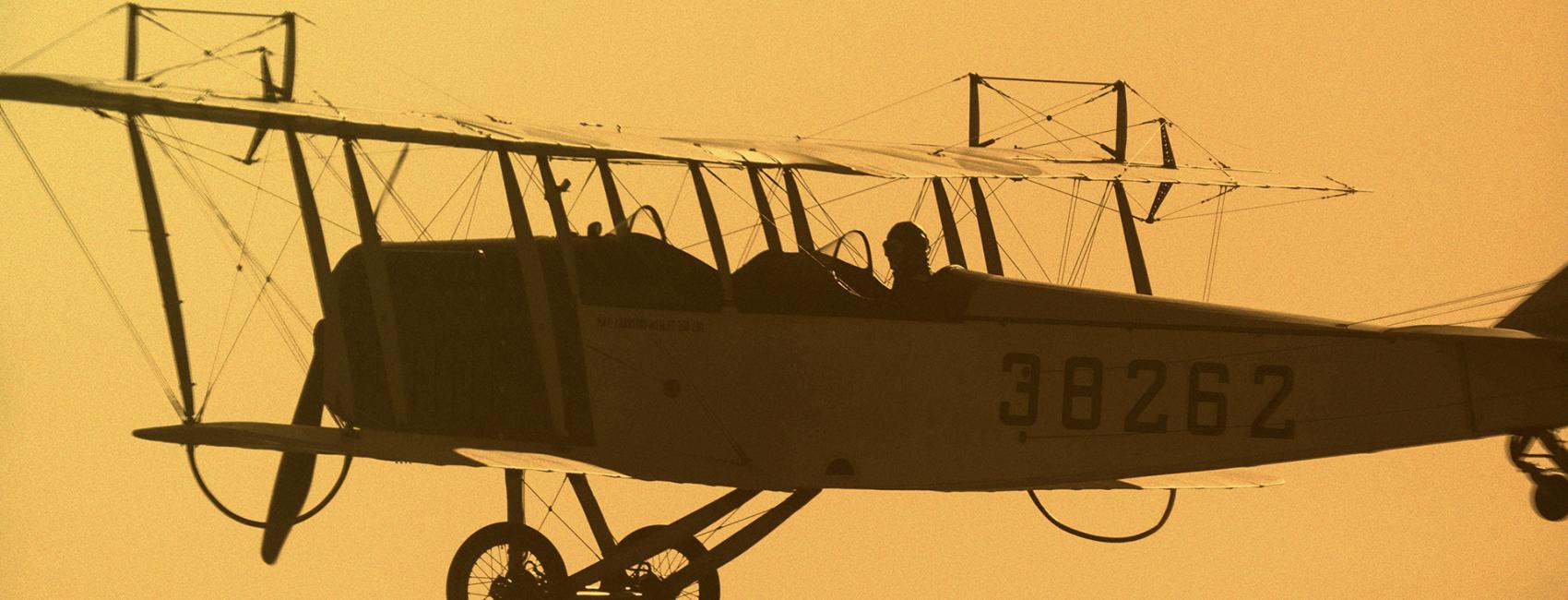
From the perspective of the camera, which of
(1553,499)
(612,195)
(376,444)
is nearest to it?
(1553,499)

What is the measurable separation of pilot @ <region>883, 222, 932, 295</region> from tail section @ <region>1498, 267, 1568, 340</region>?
10.0ft

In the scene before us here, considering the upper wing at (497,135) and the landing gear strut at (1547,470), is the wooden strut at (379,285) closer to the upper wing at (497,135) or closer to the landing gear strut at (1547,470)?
the upper wing at (497,135)

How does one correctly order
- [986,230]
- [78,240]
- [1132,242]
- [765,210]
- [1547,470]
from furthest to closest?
[1132,242] < [986,230] < [765,210] < [1547,470] < [78,240]

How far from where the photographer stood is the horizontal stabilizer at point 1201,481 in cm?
1559

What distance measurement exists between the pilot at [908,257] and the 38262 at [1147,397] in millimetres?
644

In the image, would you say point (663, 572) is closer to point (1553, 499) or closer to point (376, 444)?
point (376, 444)

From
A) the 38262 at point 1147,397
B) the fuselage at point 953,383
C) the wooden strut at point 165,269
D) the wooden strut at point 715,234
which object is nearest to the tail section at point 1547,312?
the fuselage at point 953,383

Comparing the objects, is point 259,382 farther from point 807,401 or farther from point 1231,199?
point 807,401

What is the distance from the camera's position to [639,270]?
14742 mm

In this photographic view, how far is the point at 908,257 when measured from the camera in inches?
581

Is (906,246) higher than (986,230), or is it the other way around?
(986,230)

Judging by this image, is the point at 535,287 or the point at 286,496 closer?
the point at 535,287

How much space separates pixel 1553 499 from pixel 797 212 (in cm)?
442

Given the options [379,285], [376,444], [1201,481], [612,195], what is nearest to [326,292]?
[379,285]
